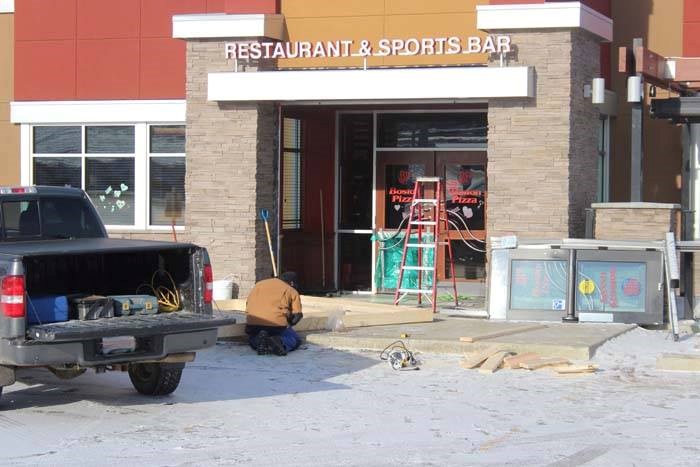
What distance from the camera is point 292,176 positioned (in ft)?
68.5

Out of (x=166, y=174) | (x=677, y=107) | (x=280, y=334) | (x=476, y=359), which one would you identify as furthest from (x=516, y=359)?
(x=166, y=174)

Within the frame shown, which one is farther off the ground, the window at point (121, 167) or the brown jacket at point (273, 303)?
the window at point (121, 167)

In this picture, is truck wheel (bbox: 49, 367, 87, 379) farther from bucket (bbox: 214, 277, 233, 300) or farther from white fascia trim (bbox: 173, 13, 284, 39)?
white fascia trim (bbox: 173, 13, 284, 39)

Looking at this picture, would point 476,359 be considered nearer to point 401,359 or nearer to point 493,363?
point 493,363

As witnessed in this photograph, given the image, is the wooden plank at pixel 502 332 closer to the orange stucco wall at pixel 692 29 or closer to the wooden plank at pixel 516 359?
the wooden plank at pixel 516 359

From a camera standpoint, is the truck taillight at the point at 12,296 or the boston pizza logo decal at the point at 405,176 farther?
the boston pizza logo decal at the point at 405,176

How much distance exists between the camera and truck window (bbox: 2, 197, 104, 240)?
471 inches

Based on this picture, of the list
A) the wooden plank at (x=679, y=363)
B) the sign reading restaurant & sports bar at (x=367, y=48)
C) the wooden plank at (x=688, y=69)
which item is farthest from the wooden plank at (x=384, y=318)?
the wooden plank at (x=688, y=69)

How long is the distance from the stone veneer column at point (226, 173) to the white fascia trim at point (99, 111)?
1492 mm

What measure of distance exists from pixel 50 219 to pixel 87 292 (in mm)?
1175

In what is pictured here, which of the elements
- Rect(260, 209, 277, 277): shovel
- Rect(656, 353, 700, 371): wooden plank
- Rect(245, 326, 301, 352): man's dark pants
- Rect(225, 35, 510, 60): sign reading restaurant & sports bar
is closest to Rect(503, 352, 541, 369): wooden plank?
Rect(656, 353, 700, 371): wooden plank

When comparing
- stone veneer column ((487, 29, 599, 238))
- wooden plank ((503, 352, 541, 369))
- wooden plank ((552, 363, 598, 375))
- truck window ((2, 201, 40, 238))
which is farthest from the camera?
stone veneer column ((487, 29, 599, 238))

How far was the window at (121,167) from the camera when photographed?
20.6 metres

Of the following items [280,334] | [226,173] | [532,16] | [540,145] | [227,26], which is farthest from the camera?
[226,173]
